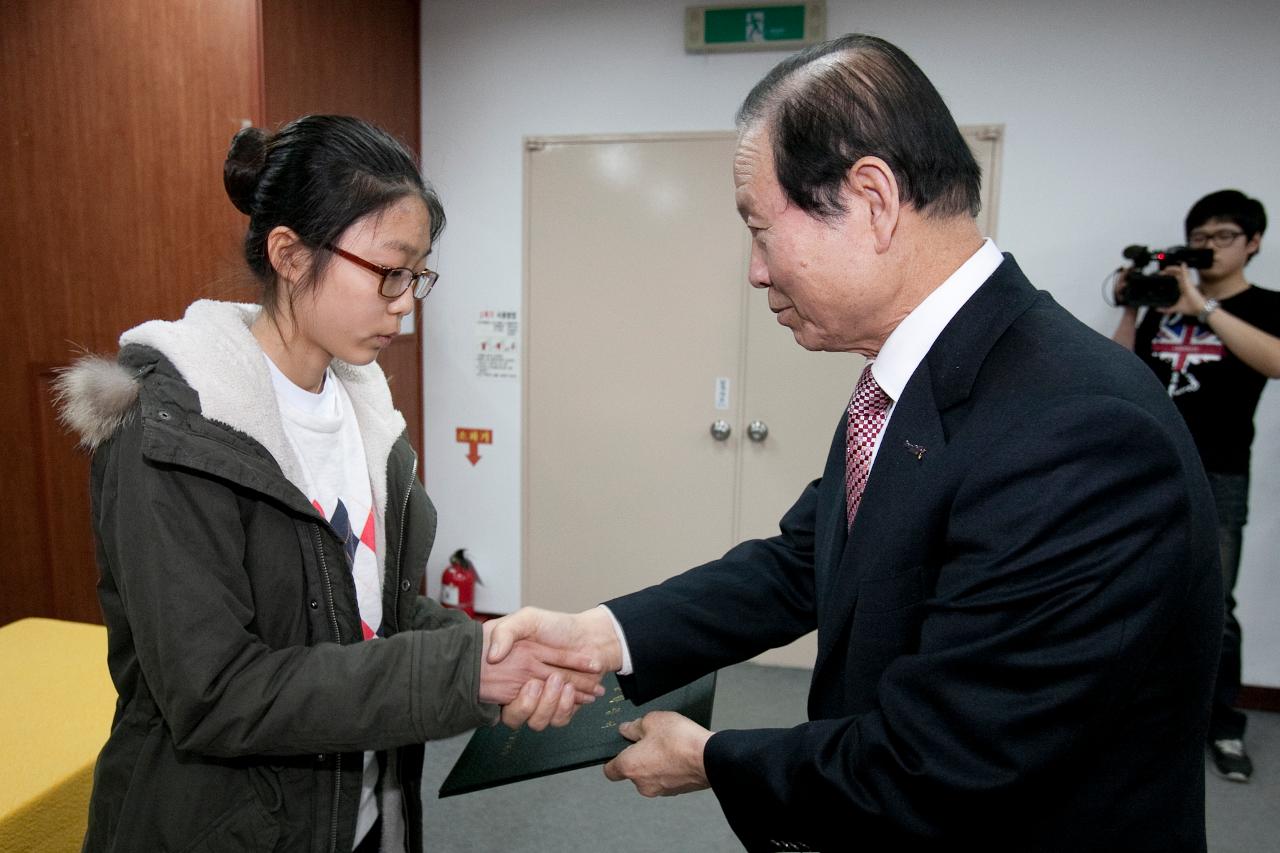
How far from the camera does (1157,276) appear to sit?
278 cm

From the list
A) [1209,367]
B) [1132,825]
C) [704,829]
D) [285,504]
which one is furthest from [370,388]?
[1209,367]

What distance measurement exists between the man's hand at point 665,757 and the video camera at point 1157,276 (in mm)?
2316

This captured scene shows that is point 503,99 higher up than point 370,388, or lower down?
higher up

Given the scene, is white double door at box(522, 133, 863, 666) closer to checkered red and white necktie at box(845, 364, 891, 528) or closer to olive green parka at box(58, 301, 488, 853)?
checkered red and white necktie at box(845, 364, 891, 528)

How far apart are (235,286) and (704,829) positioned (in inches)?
76.6

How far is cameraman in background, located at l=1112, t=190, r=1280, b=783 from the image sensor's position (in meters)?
2.72

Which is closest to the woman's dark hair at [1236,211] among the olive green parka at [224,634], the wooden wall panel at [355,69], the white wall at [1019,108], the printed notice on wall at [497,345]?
the white wall at [1019,108]

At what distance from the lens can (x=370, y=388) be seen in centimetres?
136

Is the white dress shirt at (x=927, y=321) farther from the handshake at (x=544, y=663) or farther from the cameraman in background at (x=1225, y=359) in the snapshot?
the cameraman in background at (x=1225, y=359)

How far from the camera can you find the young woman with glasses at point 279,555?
38.6 inches

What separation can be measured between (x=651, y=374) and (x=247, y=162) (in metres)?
2.40

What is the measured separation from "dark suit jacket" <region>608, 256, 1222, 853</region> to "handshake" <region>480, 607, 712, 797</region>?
13 cm

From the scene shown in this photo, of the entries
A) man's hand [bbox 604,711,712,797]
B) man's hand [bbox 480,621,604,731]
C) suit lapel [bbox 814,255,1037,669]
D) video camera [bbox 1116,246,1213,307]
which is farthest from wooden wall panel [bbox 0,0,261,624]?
video camera [bbox 1116,246,1213,307]

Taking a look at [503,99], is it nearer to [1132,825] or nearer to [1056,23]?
[1056,23]
